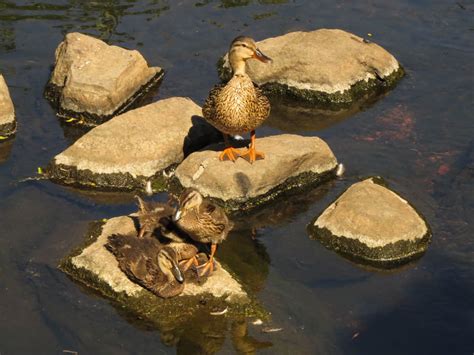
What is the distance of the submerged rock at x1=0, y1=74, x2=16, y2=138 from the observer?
13.5 m

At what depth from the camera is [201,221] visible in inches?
386

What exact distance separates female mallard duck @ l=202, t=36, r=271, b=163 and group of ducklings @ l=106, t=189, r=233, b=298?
2109mm

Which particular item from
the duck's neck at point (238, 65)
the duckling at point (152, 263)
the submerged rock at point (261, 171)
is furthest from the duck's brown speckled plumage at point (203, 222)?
the duck's neck at point (238, 65)

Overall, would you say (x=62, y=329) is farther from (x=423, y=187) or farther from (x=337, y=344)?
(x=423, y=187)

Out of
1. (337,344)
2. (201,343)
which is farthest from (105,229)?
(337,344)

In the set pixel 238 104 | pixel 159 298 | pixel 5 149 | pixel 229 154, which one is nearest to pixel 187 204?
pixel 159 298

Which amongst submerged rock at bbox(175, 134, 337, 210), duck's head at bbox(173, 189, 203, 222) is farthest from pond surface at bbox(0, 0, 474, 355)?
duck's head at bbox(173, 189, 203, 222)

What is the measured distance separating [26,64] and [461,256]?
30.1ft

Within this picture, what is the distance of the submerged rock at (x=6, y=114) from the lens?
1354 cm

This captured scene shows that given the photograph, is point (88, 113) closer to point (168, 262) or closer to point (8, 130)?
point (8, 130)

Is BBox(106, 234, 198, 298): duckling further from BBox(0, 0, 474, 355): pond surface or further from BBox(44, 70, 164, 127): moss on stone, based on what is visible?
BBox(44, 70, 164, 127): moss on stone

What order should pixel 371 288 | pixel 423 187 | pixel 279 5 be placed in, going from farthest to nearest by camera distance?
pixel 279 5
pixel 423 187
pixel 371 288

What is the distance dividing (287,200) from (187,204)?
271 centimetres

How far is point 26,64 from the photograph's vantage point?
1580cm
